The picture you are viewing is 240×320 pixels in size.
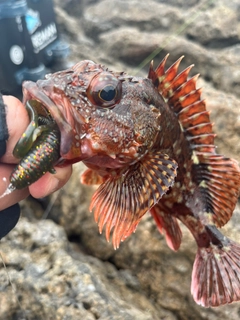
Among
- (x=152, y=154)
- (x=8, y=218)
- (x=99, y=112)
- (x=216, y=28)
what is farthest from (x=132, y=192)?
(x=216, y=28)

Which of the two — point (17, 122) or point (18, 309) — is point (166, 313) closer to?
point (18, 309)

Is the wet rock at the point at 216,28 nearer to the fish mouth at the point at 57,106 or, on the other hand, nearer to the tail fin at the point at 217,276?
the tail fin at the point at 217,276

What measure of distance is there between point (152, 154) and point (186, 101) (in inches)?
15.3

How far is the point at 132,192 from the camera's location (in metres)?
1.72

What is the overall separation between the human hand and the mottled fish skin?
0.09 m

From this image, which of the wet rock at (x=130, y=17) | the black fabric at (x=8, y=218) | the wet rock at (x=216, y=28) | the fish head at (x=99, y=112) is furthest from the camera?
the wet rock at (x=130, y=17)

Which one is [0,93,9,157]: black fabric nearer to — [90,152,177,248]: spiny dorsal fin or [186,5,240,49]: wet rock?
[90,152,177,248]: spiny dorsal fin

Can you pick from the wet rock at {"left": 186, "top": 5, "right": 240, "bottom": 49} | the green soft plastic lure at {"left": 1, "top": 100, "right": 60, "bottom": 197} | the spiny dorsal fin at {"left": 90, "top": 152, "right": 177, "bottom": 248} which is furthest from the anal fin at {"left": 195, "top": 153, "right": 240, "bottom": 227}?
the wet rock at {"left": 186, "top": 5, "right": 240, "bottom": 49}

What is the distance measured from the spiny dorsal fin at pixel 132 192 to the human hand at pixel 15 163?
245mm

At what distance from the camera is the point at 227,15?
480 centimetres

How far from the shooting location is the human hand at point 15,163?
4.70 feet

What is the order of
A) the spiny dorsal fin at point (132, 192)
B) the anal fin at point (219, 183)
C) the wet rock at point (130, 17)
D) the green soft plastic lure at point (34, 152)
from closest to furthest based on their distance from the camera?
the green soft plastic lure at point (34, 152) → the spiny dorsal fin at point (132, 192) → the anal fin at point (219, 183) → the wet rock at point (130, 17)

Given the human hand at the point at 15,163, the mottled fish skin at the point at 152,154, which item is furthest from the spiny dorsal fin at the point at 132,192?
the human hand at the point at 15,163

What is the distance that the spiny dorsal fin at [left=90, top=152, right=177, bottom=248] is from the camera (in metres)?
1.66
